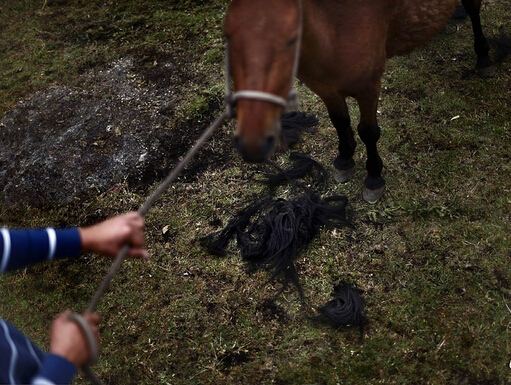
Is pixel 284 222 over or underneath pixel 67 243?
underneath

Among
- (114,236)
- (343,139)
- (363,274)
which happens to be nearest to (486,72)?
(343,139)

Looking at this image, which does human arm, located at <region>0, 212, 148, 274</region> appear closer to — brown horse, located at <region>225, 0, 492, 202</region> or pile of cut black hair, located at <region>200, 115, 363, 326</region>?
brown horse, located at <region>225, 0, 492, 202</region>

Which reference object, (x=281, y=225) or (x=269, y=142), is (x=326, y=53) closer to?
(x=269, y=142)

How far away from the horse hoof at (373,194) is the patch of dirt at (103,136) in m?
1.02

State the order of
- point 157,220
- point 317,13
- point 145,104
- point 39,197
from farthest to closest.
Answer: point 145,104
point 39,197
point 157,220
point 317,13

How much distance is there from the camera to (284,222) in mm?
3115

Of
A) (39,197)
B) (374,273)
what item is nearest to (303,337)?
(374,273)

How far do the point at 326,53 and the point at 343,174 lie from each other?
115 cm

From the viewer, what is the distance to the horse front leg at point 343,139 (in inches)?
116

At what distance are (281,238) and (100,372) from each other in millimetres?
1254

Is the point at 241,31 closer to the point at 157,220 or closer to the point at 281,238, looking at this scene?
the point at 281,238

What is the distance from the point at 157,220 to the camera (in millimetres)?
3363

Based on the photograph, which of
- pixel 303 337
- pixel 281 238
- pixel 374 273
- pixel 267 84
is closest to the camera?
pixel 267 84

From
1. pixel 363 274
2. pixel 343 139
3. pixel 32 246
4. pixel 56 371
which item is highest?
pixel 32 246
